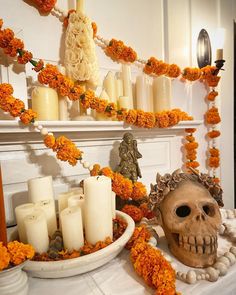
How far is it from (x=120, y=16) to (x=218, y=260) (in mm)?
1344

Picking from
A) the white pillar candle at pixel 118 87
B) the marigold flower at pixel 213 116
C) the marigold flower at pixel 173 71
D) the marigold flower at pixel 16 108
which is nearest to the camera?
the marigold flower at pixel 16 108

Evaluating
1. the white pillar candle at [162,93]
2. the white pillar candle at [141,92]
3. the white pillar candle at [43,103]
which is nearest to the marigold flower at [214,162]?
the white pillar candle at [162,93]

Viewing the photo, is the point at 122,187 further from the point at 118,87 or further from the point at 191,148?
the point at 191,148

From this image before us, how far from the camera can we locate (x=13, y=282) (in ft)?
1.72

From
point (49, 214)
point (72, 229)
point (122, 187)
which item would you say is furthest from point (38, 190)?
point (122, 187)

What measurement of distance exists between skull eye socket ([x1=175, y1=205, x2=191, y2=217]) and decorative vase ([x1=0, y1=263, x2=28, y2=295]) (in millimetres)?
497

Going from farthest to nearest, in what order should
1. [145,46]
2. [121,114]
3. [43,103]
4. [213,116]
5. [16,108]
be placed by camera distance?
[213,116] → [145,46] → [121,114] → [43,103] → [16,108]

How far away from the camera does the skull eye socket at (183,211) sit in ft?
2.34

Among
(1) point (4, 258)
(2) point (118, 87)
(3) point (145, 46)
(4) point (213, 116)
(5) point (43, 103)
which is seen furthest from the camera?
(4) point (213, 116)

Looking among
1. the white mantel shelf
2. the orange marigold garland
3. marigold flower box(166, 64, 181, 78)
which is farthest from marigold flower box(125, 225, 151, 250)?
marigold flower box(166, 64, 181, 78)

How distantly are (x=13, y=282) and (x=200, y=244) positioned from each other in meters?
0.52

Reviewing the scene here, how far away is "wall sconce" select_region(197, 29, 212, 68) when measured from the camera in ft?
5.27

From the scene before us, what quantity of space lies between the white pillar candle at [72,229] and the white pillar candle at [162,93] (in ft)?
2.87

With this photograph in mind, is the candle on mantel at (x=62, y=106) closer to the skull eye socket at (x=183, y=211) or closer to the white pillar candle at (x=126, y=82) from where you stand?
the white pillar candle at (x=126, y=82)
